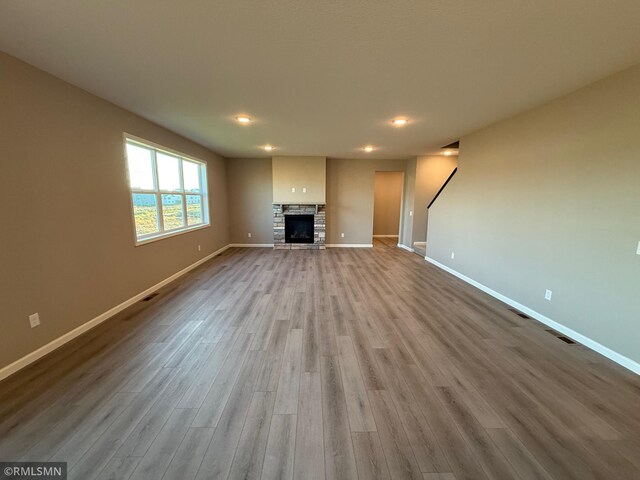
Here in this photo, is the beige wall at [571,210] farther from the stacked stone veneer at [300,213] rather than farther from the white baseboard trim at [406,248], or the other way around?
the stacked stone veneer at [300,213]

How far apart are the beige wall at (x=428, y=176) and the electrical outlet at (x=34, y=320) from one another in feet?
23.0

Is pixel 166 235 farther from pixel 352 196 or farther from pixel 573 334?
pixel 573 334

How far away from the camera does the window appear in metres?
3.62

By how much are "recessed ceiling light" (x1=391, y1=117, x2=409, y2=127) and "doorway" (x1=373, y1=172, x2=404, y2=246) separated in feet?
16.4

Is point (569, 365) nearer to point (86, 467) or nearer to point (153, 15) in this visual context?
point (86, 467)

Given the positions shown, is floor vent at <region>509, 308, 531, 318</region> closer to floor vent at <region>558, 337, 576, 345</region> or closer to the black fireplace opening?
floor vent at <region>558, 337, 576, 345</region>

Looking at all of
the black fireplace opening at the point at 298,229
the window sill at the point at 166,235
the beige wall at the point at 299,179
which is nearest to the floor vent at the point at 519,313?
the beige wall at the point at 299,179

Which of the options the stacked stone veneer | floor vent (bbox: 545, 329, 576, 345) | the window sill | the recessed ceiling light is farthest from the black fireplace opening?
floor vent (bbox: 545, 329, 576, 345)

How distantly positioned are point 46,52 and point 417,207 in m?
6.83

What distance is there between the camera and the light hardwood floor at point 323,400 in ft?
4.53

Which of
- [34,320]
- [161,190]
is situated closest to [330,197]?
[161,190]

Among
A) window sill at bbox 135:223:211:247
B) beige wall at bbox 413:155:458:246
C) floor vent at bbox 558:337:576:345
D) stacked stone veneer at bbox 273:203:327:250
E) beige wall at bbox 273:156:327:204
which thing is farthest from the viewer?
stacked stone veneer at bbox 273:203:327:250

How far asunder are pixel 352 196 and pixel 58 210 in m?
6.09

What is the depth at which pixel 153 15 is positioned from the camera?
1.56 metres
